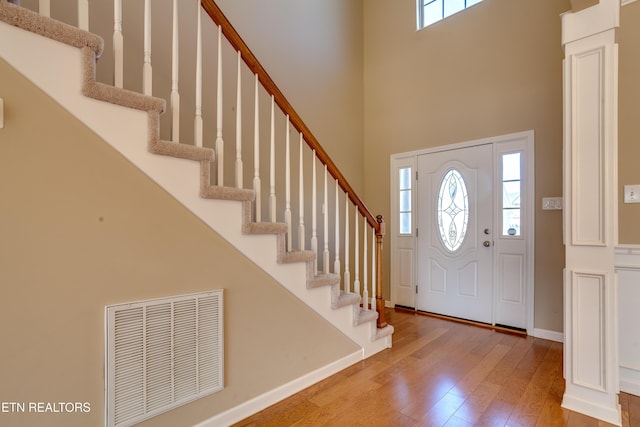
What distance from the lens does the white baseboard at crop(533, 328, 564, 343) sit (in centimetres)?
290

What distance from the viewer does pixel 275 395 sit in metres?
1.96

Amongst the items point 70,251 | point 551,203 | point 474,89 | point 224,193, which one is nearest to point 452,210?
point 551,203

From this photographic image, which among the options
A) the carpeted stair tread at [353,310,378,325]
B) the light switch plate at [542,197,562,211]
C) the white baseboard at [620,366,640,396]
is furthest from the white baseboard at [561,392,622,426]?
the light switch plate at [542,197,562,211]

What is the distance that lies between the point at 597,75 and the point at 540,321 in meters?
2.28

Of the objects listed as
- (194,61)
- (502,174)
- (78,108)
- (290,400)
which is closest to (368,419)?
(290,400)

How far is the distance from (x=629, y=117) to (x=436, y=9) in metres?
2.51

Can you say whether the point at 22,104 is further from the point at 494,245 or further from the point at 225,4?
the point at 494,245

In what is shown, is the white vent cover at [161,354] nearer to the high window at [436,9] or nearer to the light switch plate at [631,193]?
the light switch plate at [631,193]

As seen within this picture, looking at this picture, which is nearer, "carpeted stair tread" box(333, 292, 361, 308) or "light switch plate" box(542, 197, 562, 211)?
"carpeted stair tread" box(333, 292, 361, 308)

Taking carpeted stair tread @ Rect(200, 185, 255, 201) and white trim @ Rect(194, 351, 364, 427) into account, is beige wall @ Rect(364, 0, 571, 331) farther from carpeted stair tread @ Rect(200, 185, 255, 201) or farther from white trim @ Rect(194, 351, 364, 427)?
carpeted stair tread @ Rect(200, 185, 255, 201)

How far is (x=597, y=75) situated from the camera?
1.80 metres

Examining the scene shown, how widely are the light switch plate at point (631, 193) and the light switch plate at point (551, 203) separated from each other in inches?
24.1

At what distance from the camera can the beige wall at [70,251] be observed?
45.6 inches

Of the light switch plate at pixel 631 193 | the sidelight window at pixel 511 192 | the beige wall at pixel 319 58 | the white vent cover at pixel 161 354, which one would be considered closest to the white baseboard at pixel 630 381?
the light switch plate at pixel 631 193
